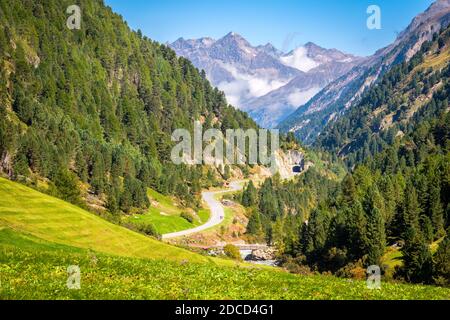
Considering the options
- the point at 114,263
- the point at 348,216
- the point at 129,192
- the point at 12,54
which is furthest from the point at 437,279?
the point at 12,54

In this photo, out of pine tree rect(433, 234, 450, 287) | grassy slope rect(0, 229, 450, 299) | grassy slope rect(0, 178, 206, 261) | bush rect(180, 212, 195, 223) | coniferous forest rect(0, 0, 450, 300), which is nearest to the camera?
grassy slope rect(0, 229, 450, 299)

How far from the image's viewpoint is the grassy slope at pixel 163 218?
162 meters

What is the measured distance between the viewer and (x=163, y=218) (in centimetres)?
17375

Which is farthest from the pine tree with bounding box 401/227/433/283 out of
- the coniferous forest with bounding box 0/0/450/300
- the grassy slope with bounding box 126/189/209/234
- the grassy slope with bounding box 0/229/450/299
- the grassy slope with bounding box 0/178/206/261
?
the grassy slope with bounding box 126/189/209/234

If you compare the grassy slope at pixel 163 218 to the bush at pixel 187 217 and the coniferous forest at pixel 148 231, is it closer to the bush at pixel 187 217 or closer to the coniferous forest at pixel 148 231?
the coniferous forest at pixel 148 231

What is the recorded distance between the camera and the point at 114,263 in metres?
36.4

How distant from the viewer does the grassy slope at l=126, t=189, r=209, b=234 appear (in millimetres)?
161625

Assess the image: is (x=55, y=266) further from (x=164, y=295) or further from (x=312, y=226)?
(x=312, y=226)

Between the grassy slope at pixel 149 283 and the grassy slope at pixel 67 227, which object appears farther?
the grassy slope at pixel 67 227

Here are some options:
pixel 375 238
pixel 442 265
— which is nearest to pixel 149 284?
pixel 442 265

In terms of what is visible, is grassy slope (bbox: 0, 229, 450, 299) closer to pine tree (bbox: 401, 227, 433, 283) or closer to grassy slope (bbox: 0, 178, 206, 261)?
grassy slope (bbox: 0, 178, 206, 261)

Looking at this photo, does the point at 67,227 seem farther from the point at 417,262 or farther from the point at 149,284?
the point at 417,262

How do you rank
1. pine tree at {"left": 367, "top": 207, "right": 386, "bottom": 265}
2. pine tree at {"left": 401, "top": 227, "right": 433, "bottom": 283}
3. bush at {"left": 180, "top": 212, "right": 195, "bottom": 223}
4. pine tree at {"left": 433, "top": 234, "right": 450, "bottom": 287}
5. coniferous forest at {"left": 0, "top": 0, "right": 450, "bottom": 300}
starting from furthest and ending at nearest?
bush at {"left": 180, "top": 212, "right": 195, "bottom": 223}, pine tree at {"left": 367, "top": 207, "right": 386, "bottom": 265}, pine tree at {"left": 401, "top": 227, "right": 433, "bottom": 283}, pine tree at {"left": 433, "top": 234, "right": 450, "bottom": 287}, coniferous forest at {"left": 0, "top": 0, "right": 450, "bottom": 300}

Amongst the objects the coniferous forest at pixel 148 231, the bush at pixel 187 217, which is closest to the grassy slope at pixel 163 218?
the coniferous forest at pixel 148 231
